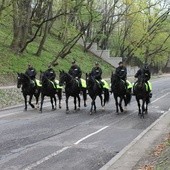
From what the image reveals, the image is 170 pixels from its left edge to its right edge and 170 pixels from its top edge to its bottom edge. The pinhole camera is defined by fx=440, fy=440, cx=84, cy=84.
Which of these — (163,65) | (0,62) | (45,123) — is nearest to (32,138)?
(45,123)

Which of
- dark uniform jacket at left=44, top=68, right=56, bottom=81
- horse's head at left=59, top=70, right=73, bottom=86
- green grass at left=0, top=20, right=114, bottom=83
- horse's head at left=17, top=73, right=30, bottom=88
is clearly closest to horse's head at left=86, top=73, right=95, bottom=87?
horse's head at left=59, top=70, right=73, bottom=86

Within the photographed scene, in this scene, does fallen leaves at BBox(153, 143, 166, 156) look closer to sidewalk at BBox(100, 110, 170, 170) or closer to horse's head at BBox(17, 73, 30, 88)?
sidewalk at BBox(100, 110, 170, 170)

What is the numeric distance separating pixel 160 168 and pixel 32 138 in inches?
238

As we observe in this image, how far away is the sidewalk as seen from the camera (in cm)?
948

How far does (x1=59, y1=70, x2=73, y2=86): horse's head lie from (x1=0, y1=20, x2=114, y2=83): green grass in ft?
42.1

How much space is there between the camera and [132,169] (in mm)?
9008

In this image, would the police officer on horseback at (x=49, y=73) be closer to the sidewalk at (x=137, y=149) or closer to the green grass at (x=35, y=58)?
the sidewalk at (x=137, y=149)

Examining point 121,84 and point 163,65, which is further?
point 163,65

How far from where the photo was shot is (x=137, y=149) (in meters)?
11.4

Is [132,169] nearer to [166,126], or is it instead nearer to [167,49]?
[166,126]

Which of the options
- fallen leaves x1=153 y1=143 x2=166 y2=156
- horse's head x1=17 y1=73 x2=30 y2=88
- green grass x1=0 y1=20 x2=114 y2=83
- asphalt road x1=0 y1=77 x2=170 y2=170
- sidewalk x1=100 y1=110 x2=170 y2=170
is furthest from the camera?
green grass x1=0 y1=20 x2=114 y2=83

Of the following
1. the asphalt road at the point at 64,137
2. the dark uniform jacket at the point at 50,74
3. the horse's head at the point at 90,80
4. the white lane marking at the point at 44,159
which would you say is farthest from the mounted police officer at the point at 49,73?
the white lane marking at the point at 44,159

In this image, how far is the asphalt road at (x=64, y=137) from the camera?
10227mm

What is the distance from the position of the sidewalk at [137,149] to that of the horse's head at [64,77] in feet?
19.2
